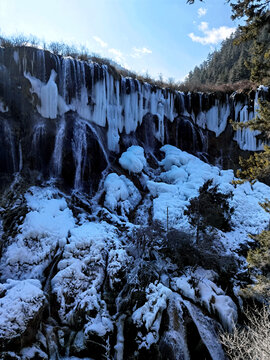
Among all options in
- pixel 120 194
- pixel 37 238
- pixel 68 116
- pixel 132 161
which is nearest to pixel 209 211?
pixel 120 194

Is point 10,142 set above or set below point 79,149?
above

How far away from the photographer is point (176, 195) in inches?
508

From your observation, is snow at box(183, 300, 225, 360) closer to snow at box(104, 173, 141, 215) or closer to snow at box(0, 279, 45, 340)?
snow at box(0, 279, 45, 340)

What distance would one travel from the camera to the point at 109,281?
812 cm

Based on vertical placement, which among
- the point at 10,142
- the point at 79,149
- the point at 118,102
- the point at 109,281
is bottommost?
the point at 109,281

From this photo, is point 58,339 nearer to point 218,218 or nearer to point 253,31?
point 218,218

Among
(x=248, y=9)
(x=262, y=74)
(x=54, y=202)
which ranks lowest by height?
(x=54, y=202)

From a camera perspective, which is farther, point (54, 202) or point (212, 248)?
point (54, 202)

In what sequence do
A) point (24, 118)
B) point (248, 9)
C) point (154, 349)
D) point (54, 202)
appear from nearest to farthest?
point (248, 9) → point (154, 349) → point (54, 202) → point (24, 118)

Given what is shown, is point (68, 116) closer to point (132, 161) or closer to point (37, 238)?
point (132, 161)

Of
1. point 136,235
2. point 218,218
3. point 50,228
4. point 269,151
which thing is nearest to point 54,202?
point 50,228

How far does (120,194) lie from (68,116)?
6.02 meters

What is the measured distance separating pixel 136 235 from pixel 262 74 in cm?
706

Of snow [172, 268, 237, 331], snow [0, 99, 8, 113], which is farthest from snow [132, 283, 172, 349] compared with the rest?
snow [0, 99, 8, 113]
